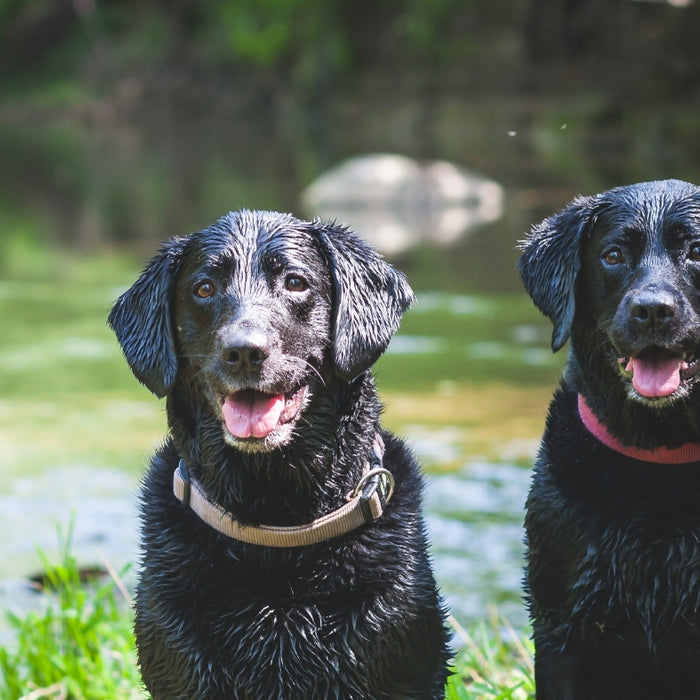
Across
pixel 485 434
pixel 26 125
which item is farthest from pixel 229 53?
pixel 485 434

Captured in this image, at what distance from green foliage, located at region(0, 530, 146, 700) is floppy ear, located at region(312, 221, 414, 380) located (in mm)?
1827

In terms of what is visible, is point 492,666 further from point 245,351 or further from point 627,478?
point 245,351

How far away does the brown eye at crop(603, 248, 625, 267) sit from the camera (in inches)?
162

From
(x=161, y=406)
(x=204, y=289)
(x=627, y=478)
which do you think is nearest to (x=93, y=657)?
(x=204, y=289)

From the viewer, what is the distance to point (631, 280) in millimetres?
4008

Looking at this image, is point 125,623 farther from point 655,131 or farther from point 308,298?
point 655,131

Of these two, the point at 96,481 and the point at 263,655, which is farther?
the point at 96,481

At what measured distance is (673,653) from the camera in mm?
3838

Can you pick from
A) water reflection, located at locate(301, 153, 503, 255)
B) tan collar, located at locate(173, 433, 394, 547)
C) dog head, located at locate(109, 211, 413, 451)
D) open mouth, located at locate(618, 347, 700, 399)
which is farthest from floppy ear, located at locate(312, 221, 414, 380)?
water reflection, located at locate(301, 153, 503, 255)

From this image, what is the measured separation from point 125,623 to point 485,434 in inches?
158

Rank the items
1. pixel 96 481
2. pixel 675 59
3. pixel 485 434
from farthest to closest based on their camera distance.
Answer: pixel 675 59 → pixel 485 434 → pixel 96 481

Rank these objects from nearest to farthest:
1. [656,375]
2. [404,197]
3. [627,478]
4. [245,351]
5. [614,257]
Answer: [245,351], [656,375], [627,478], [614,257], [404,197]

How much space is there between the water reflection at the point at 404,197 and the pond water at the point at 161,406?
29cm

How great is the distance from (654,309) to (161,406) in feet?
21.0
